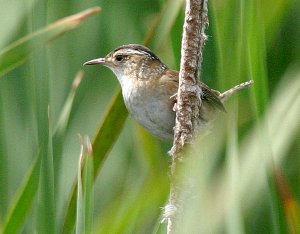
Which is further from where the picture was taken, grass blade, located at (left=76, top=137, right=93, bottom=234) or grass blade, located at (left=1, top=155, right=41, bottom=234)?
grass blade, located at (left=1, top=155, right=41, bottom=234)

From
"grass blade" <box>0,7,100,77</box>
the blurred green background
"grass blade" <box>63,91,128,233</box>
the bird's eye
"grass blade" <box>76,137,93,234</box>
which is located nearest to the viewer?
"grass blade" <box>76,137,93,234</box>

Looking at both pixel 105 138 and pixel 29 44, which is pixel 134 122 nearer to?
pixel 105 138

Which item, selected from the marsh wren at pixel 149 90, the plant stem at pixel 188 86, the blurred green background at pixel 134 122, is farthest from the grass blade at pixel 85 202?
the marsh wren at pixel 149 90

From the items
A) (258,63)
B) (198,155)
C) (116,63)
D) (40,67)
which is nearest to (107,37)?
(116,63)

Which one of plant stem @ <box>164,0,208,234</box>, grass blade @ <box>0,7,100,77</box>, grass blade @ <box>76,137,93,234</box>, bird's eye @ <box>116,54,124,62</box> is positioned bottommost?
grass blade @ <box>76,137,93,234</box>

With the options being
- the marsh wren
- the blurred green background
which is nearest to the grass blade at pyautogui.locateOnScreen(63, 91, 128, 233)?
the blurred green background

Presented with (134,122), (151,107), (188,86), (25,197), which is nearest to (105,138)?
(25,197)

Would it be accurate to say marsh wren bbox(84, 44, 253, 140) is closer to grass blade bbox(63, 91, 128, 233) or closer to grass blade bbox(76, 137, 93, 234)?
grass blade bbox(63, 91, 128, 233)
